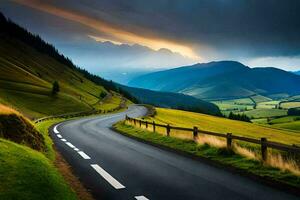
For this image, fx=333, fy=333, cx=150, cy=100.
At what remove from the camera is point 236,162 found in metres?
14.1

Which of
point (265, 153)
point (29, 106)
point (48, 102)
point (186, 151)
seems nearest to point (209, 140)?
point (186, 151)

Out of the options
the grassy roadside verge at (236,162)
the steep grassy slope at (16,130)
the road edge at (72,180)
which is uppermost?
the steep grassy slope at (16,130)

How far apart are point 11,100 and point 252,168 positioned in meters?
79.7

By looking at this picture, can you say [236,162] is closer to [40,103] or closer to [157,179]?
[157,179]

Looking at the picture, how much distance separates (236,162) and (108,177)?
562cm

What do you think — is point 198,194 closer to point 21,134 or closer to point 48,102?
point 21,134

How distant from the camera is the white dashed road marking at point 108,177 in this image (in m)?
10.6

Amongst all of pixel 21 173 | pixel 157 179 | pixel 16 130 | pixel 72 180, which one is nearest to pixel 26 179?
pixel 21 173

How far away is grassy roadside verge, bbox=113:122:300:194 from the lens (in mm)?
11102

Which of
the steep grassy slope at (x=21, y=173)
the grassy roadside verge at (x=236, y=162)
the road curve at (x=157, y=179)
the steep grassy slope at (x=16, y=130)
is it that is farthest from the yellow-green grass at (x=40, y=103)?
the road curve at (x=157, y=179)

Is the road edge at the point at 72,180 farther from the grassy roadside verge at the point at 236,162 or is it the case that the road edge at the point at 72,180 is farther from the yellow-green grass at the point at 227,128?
the yellow-green grass at the point at 227,128

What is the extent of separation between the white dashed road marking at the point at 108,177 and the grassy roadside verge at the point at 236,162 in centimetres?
487

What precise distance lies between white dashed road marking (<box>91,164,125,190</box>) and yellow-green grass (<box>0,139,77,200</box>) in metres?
1.57

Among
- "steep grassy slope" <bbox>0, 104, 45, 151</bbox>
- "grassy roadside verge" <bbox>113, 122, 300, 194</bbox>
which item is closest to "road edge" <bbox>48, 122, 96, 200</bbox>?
"steep grassy slope" <bbox>0, 104, 45, 151</bbox>
